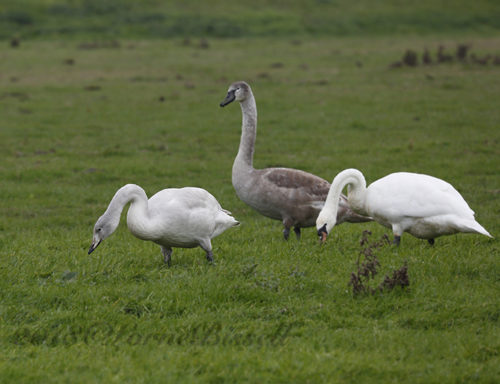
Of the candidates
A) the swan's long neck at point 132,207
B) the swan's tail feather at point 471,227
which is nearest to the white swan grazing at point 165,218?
the swan's long neck at point 132,207

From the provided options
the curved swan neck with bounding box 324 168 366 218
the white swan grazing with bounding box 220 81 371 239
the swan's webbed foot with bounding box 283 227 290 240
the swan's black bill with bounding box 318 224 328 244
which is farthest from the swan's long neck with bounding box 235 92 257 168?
the swan's black bill with bounding box 318 224 328 244

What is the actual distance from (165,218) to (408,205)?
2984 mm

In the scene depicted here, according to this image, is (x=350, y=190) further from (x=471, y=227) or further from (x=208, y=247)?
(x=208, y=247)

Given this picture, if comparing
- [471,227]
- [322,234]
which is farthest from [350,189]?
[471,227]

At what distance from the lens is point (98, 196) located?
45.3 ft

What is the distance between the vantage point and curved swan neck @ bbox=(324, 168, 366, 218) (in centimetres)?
859

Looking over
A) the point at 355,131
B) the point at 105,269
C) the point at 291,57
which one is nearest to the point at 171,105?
the point at 355,131

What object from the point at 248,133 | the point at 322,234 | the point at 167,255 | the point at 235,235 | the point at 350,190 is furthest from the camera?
the point at 248,133

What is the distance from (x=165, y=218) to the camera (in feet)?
25.5

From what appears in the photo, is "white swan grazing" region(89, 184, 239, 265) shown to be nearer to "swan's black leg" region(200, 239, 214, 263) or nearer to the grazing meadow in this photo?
"swan's black leg" region(200, 239, 214, 263)

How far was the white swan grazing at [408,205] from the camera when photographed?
27.1 ft

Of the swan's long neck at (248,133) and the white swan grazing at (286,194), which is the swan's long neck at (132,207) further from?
the swan's long neck at (248,133)

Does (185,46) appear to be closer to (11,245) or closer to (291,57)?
(291,57)

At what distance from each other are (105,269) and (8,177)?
315 inches
